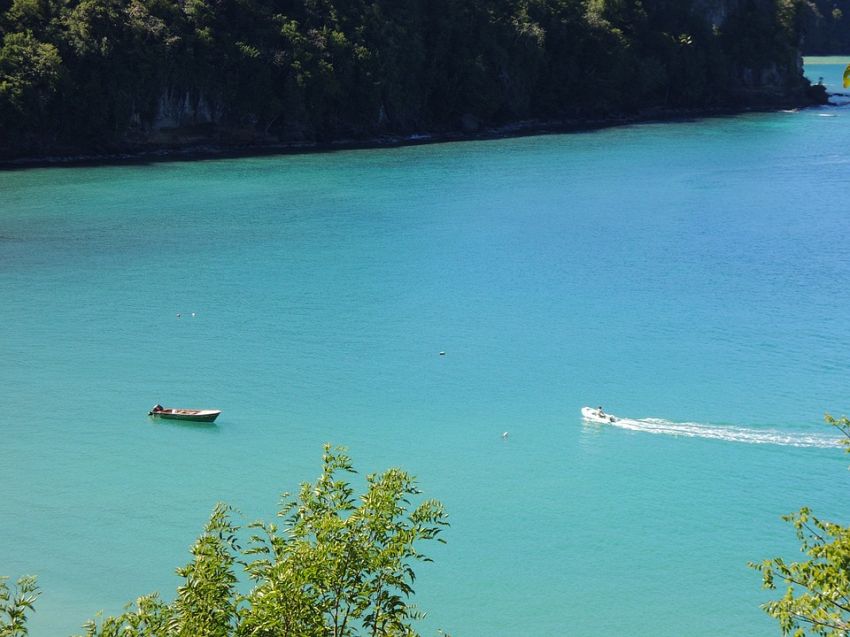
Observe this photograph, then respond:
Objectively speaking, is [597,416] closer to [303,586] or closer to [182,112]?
[303,586]

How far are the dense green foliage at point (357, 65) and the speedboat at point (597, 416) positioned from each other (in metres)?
54.0

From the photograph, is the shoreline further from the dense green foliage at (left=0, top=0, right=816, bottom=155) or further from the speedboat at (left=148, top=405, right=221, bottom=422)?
the speedboat at (left=148, top=405, right=221, bottom=422)

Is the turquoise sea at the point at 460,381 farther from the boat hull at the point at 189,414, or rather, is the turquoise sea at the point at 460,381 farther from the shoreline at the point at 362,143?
the shoreline at the point at 362,143

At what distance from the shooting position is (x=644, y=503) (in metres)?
27.5

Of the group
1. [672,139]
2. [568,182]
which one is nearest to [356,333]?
[568,182]

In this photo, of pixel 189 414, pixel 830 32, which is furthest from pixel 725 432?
pixel 830 32

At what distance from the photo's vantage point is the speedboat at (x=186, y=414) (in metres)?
31.7

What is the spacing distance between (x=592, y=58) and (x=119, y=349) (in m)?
76.2

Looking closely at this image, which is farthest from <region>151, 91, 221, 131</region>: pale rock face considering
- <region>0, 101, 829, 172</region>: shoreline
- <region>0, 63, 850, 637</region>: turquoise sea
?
<region>0, 63, 850, 637</region>: turquoise sea

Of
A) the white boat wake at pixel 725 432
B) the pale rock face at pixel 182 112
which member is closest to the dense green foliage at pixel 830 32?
the pale rock face at pixel 182 112

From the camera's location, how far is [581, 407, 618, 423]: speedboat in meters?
32.1

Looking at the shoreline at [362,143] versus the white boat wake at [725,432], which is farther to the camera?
the shoreline at [362,143]

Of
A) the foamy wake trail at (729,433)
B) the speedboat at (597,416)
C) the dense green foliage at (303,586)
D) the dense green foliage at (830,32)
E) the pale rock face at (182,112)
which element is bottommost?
the foamy wake trail at (729,433)

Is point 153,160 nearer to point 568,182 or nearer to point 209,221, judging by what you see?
point 209,221
